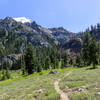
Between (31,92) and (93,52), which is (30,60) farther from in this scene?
(31,92)

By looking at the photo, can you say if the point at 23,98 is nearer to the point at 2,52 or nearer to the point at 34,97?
the point at 34,97

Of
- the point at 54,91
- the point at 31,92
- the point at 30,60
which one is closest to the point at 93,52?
the point at 30,60

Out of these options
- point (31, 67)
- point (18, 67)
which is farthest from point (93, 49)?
point (18, 67)

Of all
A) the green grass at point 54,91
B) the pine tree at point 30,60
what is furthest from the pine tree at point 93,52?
the pine tree at point 30,60

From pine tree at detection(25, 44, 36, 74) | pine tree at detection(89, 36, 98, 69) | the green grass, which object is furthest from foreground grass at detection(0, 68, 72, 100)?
pine tree at detection(89, 36, 98, 69)

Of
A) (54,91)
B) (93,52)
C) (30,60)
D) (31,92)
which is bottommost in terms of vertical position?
(31,92)

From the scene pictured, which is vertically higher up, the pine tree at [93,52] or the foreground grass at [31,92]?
the pine tree at [93,52]

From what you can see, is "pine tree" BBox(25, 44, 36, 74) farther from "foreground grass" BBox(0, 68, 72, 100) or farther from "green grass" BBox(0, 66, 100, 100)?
"green grass" BBox(0, 66, 100, 100)

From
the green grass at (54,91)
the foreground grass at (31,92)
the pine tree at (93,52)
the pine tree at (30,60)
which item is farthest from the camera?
the pine tree at (30,60)

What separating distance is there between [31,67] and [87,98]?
45087mm

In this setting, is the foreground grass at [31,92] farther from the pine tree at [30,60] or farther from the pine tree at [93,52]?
the pine tree at [93,52]

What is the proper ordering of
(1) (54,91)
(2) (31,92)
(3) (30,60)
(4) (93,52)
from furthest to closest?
(3) (30,60) → (4) (93,52) → (2) (31,92) → (1) (54,91)

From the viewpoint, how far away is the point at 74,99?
40.1 ft

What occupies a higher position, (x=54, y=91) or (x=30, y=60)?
(x=30, y=60)
